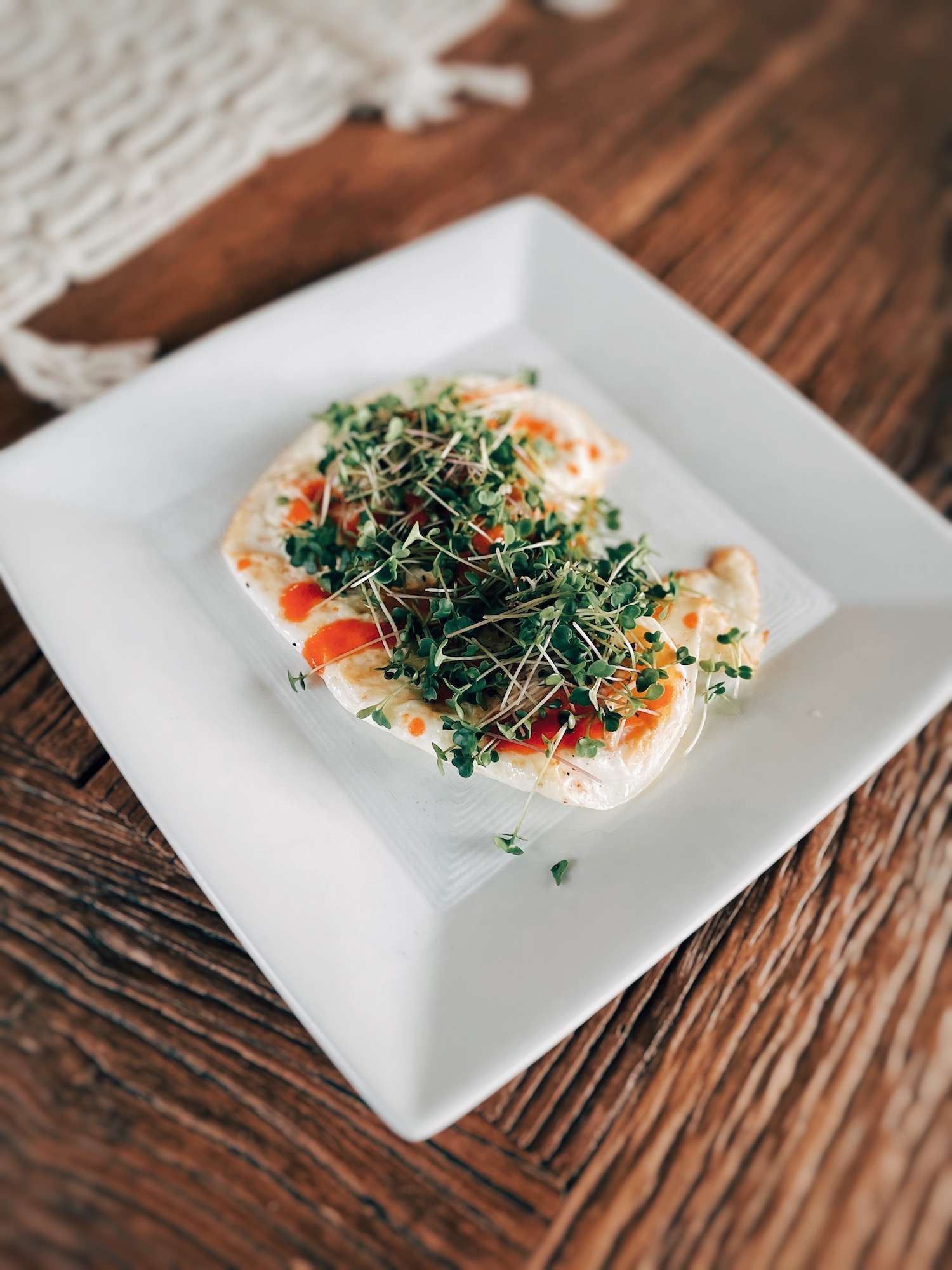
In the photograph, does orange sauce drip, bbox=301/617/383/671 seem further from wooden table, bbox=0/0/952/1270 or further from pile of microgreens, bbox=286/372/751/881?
wooden table, bbox=0/0/952/1270

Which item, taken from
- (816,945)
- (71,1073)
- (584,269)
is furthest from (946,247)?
(71,1073)

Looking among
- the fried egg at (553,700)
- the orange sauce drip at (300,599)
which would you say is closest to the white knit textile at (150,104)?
the fried egg at (553,700)

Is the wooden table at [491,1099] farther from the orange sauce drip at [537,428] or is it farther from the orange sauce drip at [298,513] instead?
the orange sauce drip at [537,428]

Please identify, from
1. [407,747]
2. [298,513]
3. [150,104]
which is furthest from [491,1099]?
[150,104]

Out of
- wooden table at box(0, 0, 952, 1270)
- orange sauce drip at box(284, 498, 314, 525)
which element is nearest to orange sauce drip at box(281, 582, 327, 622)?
orange sauce drip at box(284, 498, 314, 525)

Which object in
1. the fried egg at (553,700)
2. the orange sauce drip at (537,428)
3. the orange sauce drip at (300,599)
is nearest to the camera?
the fried egg at (553,700)

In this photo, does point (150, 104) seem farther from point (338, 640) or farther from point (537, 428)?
point (338, 640)
